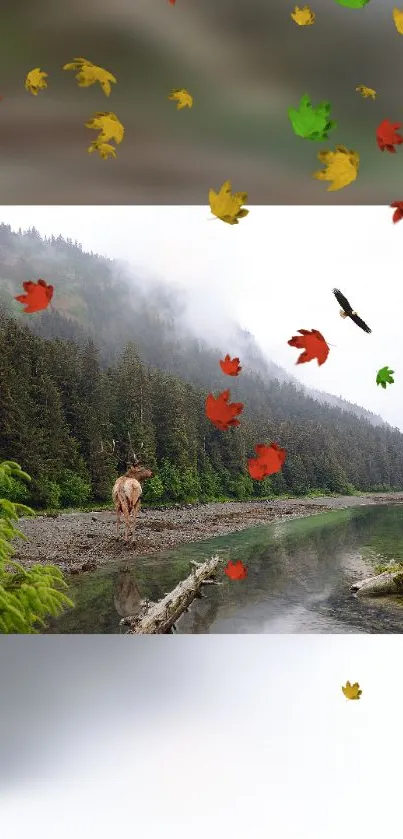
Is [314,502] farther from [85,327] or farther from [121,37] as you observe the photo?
[121,37]

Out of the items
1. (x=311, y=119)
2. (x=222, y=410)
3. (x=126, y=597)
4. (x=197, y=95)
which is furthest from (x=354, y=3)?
(x=126, y=597)

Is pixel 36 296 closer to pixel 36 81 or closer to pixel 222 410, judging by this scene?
→ pixel 222 410

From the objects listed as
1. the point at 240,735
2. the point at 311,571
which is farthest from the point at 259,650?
the point at 240,735

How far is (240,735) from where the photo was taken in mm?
2988

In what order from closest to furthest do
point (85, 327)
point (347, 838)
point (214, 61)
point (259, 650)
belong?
point (347, 838)
point (214, 61)
point (259, 650)
point (85, 327)

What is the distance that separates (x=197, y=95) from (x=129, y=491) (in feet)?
7.89

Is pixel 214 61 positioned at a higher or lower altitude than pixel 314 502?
higher

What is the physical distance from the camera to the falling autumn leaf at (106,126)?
10.5 feet

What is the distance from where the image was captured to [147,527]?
4699 mm

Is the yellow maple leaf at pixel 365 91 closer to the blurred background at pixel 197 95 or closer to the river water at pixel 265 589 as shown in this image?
the blurred background at pixel 197 95

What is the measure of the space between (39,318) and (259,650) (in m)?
2.34

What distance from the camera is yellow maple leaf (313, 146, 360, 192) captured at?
330 cm

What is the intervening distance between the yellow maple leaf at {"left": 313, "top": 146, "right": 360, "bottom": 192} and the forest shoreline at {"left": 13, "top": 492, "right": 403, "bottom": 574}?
208 cm

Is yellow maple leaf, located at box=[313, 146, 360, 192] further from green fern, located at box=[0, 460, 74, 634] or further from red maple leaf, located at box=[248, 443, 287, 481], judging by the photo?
green fern, located at box=[0, 460, 74, 634]
